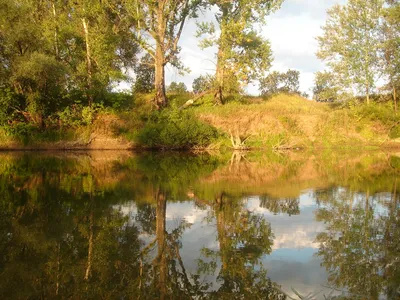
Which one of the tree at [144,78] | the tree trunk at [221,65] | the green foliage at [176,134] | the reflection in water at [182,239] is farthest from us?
the tree at [144,78]

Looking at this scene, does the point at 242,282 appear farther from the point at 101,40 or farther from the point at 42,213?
the point at 101,40

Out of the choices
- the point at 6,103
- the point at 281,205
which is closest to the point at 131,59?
the point at 6,103

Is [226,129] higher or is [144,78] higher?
[144,78]

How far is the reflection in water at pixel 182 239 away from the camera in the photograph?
14.0ft

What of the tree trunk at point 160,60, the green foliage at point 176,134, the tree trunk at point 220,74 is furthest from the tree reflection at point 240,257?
the tree trunk at point 220,74

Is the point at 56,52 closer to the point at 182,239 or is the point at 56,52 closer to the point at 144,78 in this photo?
the point at 144,78

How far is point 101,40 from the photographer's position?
28812 millimetres

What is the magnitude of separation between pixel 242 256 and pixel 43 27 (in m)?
28.5

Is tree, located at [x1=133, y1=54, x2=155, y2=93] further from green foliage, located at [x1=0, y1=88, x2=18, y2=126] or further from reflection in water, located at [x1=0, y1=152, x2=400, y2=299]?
reflection in water, located at [x1=0, y1=152, x2=400, y2=299]

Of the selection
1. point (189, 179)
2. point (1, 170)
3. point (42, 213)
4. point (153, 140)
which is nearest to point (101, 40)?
point (153, 140)

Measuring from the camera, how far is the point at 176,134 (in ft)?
94.2

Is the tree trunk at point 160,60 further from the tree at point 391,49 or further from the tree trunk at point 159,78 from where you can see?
the tree at point 391,49

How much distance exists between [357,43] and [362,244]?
110ft

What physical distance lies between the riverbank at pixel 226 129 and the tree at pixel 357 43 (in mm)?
2773
